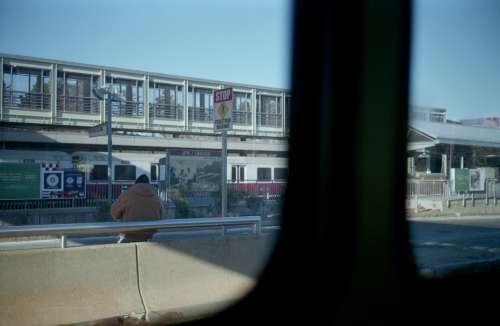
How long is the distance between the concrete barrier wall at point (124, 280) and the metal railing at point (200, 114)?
27209mm

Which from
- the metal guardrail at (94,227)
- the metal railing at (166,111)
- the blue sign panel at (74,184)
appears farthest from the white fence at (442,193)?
the metal guardrail at (94,227)

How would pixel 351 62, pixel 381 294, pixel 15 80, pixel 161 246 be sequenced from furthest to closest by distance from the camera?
pixel 15 80
pixel 351 62
pixel 381 294
pixel 161 246

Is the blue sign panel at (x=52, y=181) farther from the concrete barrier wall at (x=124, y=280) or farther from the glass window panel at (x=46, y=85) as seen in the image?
the concrete barrier wall at (x=124, y=280)

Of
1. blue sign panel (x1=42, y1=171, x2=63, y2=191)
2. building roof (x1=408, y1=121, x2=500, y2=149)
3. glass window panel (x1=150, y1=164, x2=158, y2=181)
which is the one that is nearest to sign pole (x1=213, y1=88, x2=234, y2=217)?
blue sign panel (x1=42, y1=171, x2=63, y2=191)

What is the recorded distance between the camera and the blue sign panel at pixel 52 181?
767 inches

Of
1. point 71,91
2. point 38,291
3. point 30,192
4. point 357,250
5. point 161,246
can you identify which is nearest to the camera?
point 38,291

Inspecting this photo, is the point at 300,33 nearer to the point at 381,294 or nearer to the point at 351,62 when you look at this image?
the point at 351,62

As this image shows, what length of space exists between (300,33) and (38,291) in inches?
415

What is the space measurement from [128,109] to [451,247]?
23.8m

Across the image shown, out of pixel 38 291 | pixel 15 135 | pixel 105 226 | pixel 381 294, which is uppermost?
pixel 15 135

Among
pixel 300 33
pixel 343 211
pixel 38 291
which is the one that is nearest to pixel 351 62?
pixel 300 33

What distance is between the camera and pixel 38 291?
5.32m

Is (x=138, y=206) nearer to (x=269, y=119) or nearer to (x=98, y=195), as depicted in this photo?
(x=98, y=195)

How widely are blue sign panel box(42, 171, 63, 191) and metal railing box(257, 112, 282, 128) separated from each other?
16.2 metres
